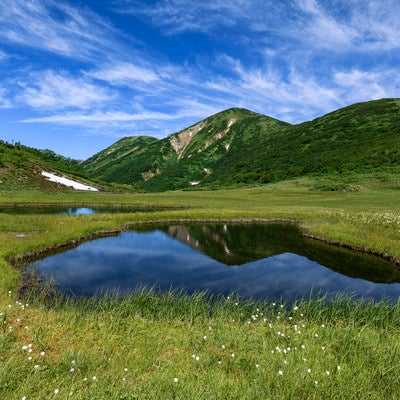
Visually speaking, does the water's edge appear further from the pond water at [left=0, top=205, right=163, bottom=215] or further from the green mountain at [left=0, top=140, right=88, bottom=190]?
the green mountain at [left=0, top=140, right=88, bottom=190]

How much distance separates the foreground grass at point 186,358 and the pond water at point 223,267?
7.68 m

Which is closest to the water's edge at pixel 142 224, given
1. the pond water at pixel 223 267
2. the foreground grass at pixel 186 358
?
the pond water at pixel 223 267

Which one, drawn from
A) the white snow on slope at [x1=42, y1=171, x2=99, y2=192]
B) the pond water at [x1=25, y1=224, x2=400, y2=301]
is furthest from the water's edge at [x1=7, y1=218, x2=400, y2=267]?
the white snow on slope at [x1=42, y1=171, x2=99, y2=192]

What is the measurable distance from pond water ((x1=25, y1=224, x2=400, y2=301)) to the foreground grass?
25.2ft

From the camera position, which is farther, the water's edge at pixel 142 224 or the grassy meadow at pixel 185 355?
the water's edge at pixel 142 224

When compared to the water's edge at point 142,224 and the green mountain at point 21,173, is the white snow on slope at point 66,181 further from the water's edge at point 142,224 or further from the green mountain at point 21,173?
the water's edge at point 142,224

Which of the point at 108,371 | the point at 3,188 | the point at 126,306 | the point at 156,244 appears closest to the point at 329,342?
the point at 108,371

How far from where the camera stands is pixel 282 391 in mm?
8062

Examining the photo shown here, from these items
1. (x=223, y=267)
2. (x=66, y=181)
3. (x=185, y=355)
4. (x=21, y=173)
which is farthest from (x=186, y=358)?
(x=66, y=181)

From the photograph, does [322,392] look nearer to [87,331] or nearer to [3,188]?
[87,331]

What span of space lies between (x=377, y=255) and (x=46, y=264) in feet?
106

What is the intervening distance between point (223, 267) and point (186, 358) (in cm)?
1849

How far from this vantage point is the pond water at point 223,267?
2225 cm

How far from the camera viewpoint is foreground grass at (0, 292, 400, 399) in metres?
8.01
